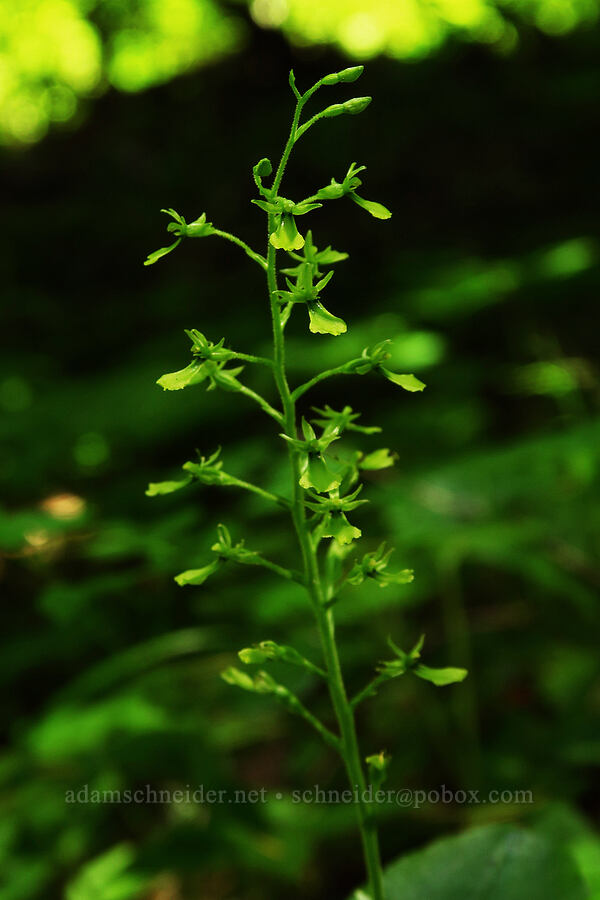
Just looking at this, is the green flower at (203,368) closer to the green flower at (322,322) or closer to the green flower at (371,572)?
the green flower at (322,322)

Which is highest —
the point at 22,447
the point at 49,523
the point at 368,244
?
the point at 368,244

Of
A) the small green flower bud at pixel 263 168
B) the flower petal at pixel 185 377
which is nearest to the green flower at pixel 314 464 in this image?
the flower petal at pixel 185 377

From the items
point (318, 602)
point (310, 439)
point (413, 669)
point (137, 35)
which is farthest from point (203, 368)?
point (137, 35)

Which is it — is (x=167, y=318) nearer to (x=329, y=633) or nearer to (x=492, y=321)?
(x=492, y=321)

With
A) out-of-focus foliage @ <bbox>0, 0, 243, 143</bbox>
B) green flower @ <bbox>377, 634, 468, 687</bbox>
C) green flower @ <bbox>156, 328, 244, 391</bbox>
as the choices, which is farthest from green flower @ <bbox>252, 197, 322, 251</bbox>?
out-of-focus foliage @ <bbox>0, 0, 243, 143</bbox>

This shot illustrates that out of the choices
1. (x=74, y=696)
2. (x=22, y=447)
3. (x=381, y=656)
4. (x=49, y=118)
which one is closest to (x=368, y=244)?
(x=22, y=447)

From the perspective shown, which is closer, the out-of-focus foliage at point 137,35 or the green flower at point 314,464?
the green flower at point 314,464

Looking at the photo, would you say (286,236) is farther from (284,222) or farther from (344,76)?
(344,76)
